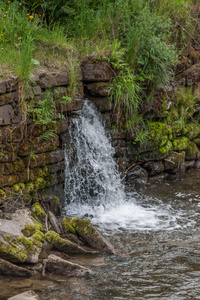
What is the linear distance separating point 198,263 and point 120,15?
487 cm

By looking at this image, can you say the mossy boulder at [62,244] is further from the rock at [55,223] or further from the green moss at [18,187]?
the green moss at [18,187]

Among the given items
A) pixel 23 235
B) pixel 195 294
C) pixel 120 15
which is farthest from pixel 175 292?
pixel 120 15

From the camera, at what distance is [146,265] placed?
4535 millimetres

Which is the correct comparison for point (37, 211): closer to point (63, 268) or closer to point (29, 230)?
point (29, 230)

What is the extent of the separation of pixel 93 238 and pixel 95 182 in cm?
204

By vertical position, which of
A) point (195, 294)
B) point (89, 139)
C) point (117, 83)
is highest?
point (117, 83)

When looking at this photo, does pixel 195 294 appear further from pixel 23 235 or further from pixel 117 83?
pixel 117 83

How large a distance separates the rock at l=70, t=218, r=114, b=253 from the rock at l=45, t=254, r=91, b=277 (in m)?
0.67

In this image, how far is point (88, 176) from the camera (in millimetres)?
6770

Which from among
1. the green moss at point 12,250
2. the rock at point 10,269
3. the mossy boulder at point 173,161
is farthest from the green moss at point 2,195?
the mossy boulder at point 173,161

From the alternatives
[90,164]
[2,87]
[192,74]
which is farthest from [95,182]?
[192,74]

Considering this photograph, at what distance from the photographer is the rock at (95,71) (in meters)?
6.77

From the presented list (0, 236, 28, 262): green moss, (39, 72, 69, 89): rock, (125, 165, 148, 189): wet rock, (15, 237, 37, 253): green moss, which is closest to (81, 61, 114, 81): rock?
(39, 72, 69, 89): rock

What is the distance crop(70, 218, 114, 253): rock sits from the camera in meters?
4.86
